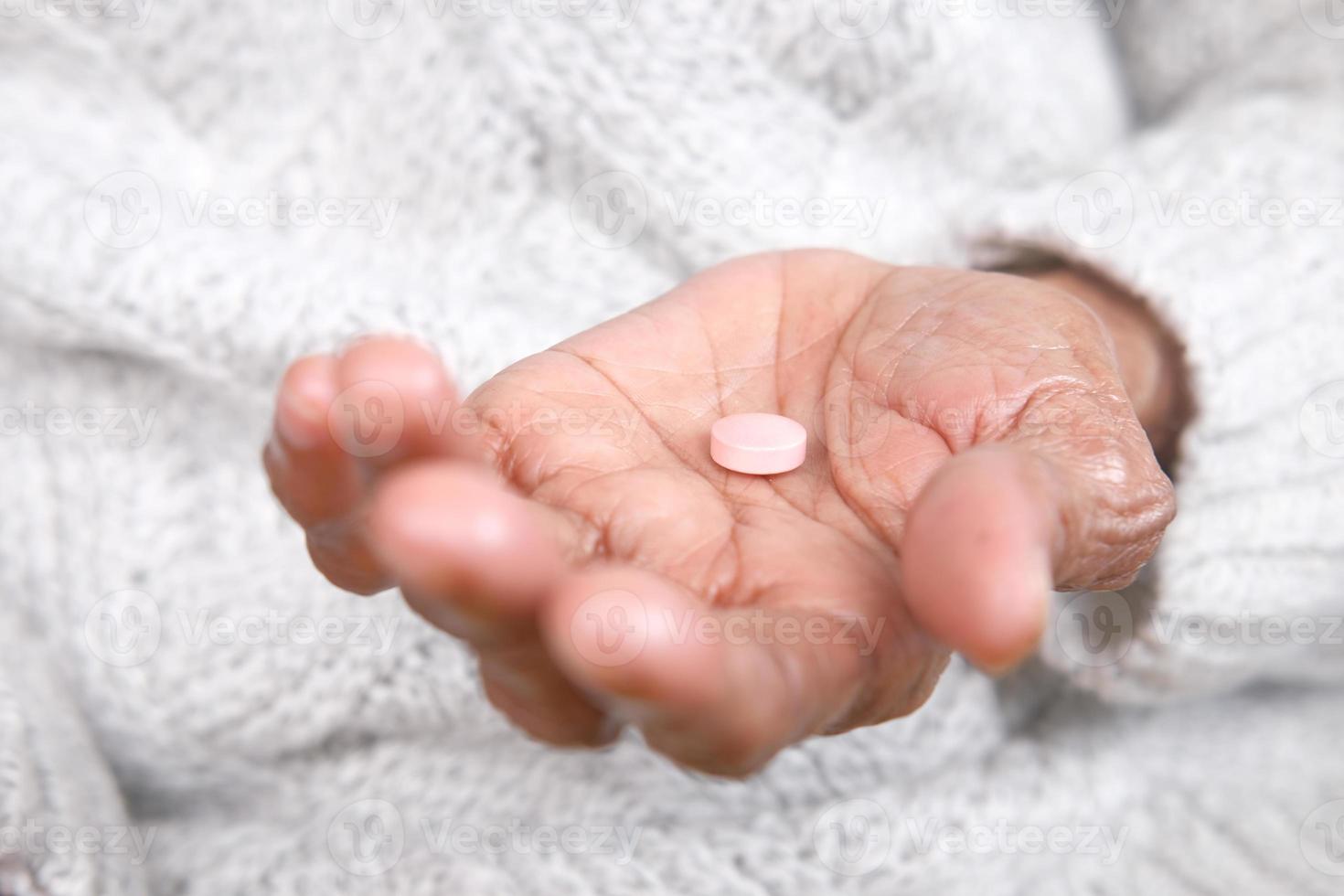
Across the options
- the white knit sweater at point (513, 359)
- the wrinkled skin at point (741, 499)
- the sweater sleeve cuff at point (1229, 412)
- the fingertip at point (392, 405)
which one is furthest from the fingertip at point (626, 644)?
the sweater sleeve cuff at point (1229, 412)

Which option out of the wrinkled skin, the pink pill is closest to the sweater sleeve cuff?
the wrinkled skin

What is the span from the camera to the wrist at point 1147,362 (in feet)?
2.92

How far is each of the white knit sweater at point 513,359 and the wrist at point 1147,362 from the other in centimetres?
4

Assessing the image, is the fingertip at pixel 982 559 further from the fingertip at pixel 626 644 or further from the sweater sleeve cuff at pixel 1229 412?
the sweater sleeve cuff at pixel 1229 412

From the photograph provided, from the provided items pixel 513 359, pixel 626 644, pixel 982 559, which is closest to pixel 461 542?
pixel 626 644

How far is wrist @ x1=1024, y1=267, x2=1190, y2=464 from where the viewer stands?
2.92 ft

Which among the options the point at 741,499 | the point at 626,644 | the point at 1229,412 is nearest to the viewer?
the point at 626,644

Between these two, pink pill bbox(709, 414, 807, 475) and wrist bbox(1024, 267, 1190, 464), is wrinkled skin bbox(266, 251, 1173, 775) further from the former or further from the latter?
wrist bbox(1024, 267, 1190, 464)

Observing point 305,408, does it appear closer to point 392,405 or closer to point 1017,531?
point 392,405

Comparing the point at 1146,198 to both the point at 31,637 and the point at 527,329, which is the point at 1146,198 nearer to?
the point at 527,329

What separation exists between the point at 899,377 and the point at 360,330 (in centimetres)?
47

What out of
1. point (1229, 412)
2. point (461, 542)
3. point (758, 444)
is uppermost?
point (461, 542)

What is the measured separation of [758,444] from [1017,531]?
0.80 feet

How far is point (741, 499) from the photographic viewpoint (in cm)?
63
